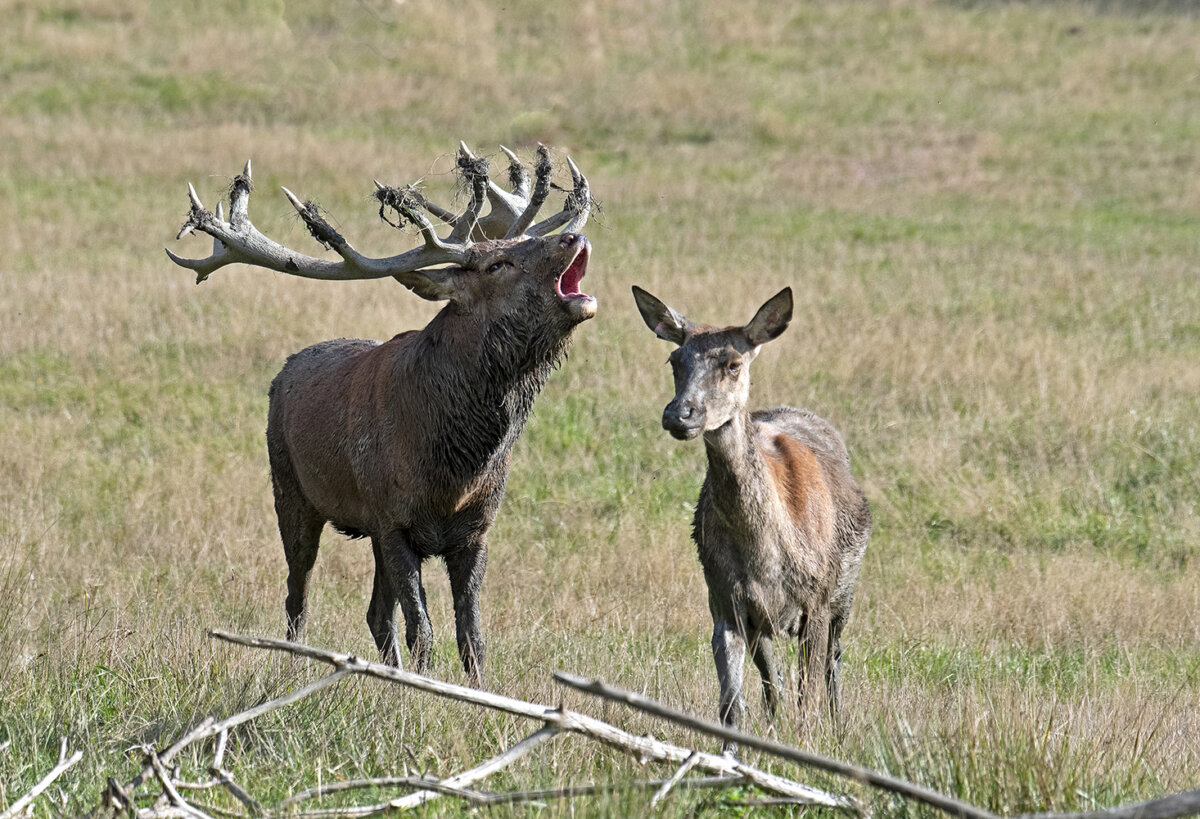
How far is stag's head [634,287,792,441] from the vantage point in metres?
5.92

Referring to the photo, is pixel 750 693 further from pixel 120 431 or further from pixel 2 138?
pixel 2 138

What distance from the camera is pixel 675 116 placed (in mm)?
31656

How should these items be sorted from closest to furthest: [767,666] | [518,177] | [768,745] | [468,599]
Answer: [768,745]
[767,666]
[468,599]
[518,177]

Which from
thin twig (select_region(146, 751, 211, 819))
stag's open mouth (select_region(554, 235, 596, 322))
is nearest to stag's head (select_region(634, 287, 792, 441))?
stag's open mouth (select_region(554, 235, 596, 322))

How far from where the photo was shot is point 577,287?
6750mm

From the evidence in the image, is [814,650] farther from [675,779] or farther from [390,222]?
[675,779]

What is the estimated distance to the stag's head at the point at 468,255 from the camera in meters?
6.54

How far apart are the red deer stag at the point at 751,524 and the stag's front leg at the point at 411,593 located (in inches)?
51.8

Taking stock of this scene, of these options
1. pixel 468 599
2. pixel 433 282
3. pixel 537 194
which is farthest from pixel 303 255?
pixel 468 599

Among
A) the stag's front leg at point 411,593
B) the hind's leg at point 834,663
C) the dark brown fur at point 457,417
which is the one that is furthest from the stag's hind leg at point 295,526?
the hind's leg at point 834,663

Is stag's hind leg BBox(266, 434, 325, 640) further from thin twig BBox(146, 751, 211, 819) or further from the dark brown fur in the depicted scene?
thin twig BBox(146, 751, 211, 819)

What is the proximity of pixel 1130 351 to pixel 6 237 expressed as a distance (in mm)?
13877

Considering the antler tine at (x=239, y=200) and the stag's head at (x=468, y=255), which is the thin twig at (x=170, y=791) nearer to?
the stag's head at (x=468, y=255)

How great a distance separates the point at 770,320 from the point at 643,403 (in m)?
6.38
